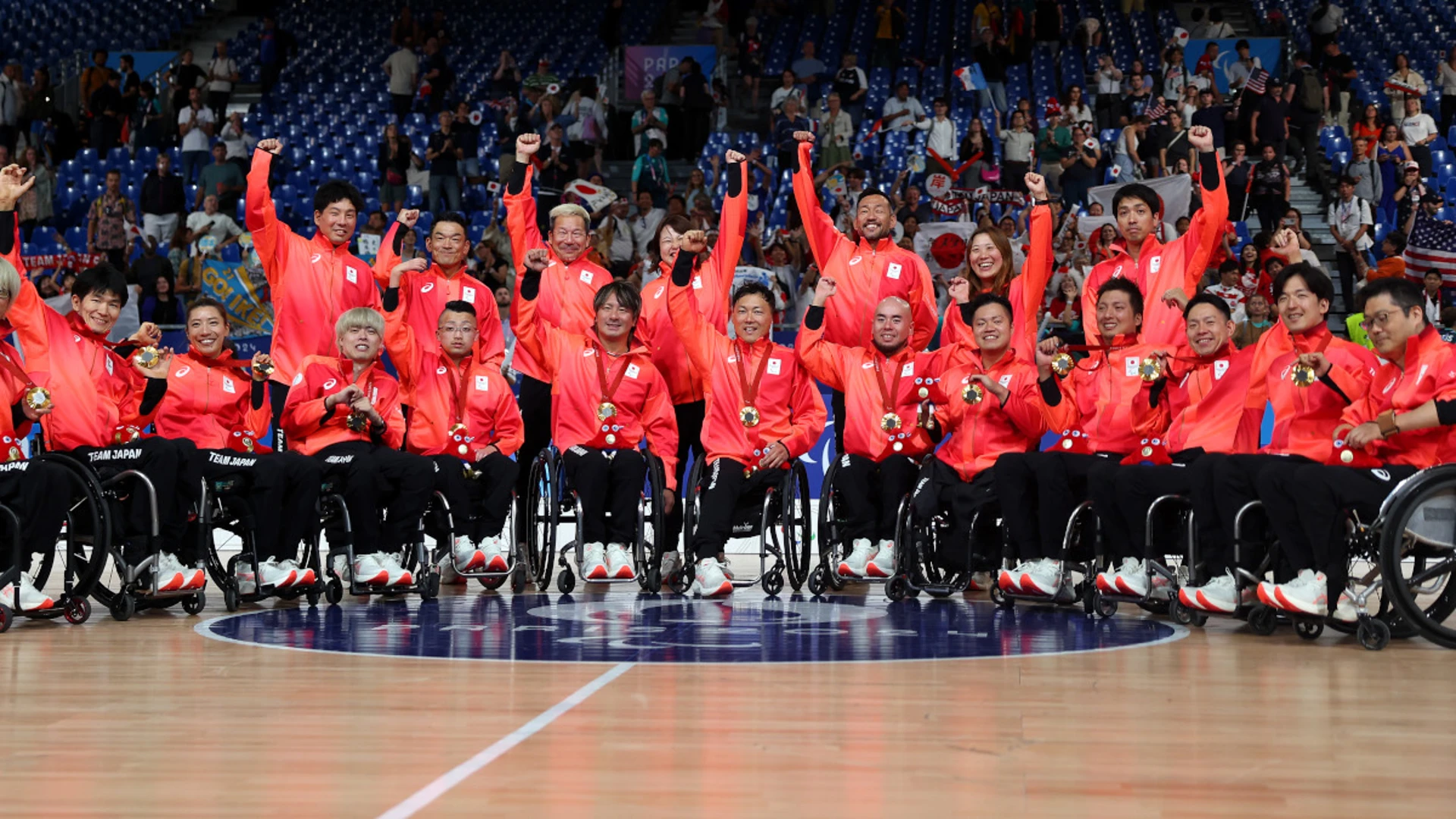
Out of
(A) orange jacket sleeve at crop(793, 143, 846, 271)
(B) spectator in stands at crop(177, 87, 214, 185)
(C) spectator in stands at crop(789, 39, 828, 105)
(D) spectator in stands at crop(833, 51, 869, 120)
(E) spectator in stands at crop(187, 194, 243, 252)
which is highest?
(C) spectator in stands at crop(789, 39, 828, 105)

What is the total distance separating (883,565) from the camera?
6.64 metres

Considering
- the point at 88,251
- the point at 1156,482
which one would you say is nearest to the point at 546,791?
the point at 1156,482

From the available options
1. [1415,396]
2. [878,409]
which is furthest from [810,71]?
[1415,396]

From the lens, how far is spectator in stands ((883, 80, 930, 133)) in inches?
552

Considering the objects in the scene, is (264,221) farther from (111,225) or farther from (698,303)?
(111,225)

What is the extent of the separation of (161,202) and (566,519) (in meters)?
8.80

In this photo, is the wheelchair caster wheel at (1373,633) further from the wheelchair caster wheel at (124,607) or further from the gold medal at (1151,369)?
the wheelchair caster wheel at (124,607)

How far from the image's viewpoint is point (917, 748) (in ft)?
11.2

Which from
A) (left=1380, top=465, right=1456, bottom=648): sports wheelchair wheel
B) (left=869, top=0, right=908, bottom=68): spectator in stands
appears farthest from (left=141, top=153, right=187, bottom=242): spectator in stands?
(left=1380, top=465, right=1456, bottom=648): sports wheelchair wheel

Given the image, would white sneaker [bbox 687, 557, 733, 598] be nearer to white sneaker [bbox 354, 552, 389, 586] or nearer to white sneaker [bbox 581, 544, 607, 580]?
white sneaker [bbox 581, 544, 607, 580]

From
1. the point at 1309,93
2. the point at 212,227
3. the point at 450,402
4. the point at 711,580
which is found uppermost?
the point at 1309,93

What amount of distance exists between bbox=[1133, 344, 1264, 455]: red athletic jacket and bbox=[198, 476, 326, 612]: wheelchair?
351 centimetres

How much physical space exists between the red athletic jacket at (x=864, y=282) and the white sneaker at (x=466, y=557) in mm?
2042

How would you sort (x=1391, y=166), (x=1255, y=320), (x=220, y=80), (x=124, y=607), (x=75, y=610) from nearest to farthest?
(x=75, y=610)
(x=124, y=607)
(x=1255, y=320)
(x=1391, y=166)
(x=220, y=80)
